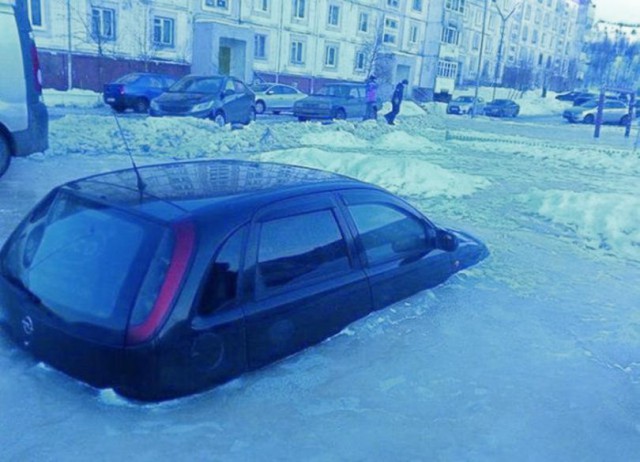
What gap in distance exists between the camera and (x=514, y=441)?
3.06 meters

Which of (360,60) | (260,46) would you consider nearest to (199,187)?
(260,46)

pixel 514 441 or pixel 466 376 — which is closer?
pixel 514 441

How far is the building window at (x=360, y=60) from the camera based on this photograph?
147 feet

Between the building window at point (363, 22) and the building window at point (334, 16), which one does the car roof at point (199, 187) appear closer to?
the building window at point (334, 16)

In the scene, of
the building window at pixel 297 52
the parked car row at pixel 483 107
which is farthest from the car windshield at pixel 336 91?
the building window at pixel 297 52

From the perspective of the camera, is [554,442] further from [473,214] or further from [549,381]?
[473,214]

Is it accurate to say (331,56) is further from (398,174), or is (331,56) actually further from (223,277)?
(223,277)

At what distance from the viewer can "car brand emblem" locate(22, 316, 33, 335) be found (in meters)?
3.13

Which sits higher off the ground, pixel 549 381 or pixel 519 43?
pixel 519 43

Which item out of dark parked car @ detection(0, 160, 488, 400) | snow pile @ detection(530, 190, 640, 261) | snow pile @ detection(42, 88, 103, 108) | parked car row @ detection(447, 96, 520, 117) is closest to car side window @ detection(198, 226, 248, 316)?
dark parked car @ detection(0, 160, 488, 400)

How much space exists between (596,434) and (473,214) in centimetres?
535

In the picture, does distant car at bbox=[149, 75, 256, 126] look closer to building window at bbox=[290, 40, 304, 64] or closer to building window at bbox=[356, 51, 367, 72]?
building window at bbox=[290, 40, 304, 64]

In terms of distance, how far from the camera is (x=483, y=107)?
3878 cm

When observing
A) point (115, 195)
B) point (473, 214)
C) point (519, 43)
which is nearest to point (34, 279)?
Result: point (115, 195)
